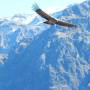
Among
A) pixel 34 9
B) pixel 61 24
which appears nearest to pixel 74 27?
pixel 61 24

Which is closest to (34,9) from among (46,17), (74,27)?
(46,17)

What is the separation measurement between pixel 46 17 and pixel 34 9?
95 centimetres

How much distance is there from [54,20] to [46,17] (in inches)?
32.1

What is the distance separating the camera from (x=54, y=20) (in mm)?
23047

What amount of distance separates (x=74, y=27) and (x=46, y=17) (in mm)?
1513

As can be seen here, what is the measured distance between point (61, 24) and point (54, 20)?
40cm

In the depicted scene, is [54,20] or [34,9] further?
[54,20]

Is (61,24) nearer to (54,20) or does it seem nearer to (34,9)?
(54,20)

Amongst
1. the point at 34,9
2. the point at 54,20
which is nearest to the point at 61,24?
the point at 54,20

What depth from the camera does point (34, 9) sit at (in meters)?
21.7

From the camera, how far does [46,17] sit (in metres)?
22.3

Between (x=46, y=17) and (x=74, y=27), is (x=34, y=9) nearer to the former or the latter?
(x=46, y=17)

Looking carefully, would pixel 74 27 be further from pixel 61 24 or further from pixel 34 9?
pixel 34 9
